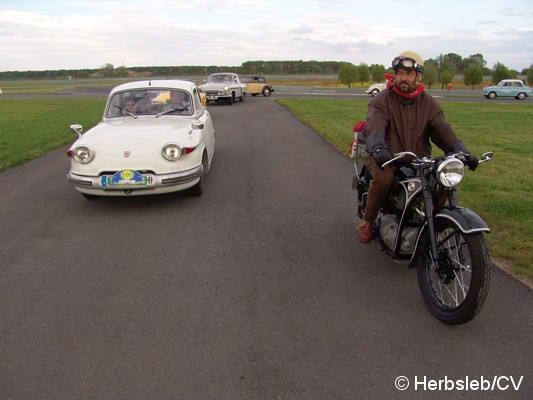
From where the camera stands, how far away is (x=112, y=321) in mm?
3223

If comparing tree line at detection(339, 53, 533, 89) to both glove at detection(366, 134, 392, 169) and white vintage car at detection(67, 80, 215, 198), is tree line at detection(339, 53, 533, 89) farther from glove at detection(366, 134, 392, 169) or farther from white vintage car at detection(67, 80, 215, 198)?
glove at detection(366, 134, 392, 169)

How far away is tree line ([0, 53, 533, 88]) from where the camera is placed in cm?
5069

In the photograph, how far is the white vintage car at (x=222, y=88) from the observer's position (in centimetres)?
2327

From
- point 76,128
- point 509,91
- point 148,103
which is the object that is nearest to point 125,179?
point 76,128

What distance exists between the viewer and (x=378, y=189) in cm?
378

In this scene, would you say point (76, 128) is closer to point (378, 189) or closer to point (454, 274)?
point (378, 189)

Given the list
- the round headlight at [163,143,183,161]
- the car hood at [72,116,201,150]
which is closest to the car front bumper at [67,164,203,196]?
the round headlight at [163,143,183,161]

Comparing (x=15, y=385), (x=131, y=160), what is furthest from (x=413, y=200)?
(x=131, y=160)

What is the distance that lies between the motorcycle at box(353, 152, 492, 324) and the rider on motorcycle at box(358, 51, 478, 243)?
0.62 feet

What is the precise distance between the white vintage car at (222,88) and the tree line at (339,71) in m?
32.4

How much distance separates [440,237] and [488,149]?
26.3ft

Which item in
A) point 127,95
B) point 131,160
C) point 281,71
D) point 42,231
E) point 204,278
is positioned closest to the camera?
point 204,278

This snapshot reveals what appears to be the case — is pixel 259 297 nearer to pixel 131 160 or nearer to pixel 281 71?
pixel 131 160

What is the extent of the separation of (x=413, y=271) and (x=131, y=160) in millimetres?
3764
